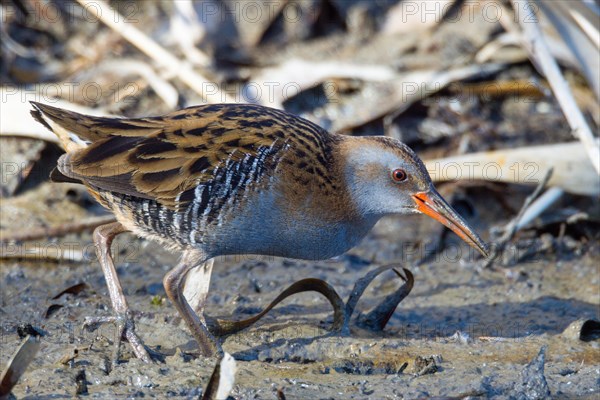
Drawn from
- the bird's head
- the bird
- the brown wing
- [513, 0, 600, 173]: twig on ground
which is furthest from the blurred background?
the brown wing

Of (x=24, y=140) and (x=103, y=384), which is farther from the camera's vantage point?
(x=24, y=140)

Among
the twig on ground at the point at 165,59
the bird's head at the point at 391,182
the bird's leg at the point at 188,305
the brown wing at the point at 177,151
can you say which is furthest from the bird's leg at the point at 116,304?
the twig on ground at the point at 165,59

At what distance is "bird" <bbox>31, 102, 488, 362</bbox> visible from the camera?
383 centimetres

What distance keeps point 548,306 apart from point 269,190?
1897mm

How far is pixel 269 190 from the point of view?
3840 millimetres

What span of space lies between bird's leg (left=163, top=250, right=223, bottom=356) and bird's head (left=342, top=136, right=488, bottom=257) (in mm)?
772

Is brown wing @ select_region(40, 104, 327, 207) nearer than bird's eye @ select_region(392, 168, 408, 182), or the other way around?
brown wing @ select_region(40, 104, 327, 207)

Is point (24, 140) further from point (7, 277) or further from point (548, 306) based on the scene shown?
point (548, 306)

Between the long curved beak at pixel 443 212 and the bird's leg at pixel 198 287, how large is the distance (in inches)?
42.0

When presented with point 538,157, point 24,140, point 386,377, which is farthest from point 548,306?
point 24,140

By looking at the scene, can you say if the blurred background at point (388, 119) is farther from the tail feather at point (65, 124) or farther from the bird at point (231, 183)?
the tail feather at point (65, 124)

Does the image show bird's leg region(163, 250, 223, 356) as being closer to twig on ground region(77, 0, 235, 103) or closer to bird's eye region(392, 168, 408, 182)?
bird's eye region(392, 168, 408, 182)

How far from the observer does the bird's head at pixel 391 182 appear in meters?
4.06

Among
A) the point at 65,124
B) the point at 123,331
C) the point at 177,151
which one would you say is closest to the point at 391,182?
the point at 177,151
